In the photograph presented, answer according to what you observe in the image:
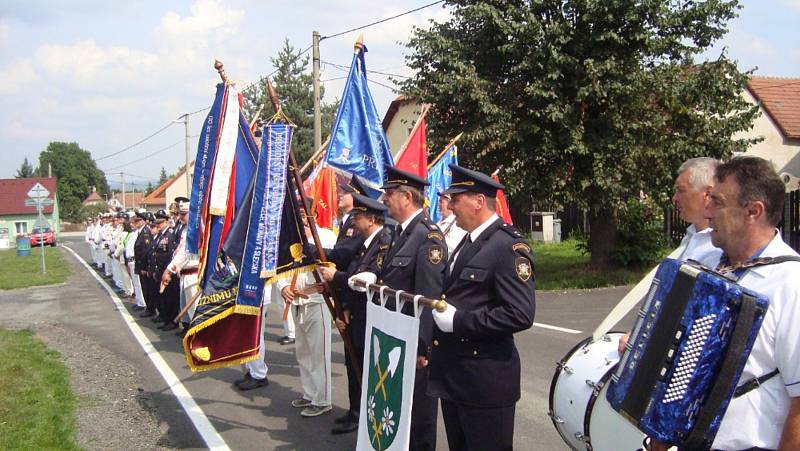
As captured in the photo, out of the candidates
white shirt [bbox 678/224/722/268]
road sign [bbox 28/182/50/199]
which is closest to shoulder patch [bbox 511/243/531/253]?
white shirt [bbox 678/224/722/268]

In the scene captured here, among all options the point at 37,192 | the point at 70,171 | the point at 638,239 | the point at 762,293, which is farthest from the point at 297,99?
the point at 70,171

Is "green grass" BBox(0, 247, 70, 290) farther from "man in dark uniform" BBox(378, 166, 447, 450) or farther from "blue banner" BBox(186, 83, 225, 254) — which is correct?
"man in dark uniform" BBox(378, 166, 447, 450)

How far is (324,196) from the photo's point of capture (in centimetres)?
1021

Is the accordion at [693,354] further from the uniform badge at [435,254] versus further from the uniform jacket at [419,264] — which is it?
the uniform badge at [435,254]

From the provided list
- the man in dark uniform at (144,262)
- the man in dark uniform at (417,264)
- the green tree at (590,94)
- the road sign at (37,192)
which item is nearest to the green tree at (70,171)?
the road sign at (37,192)

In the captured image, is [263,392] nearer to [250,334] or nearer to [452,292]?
[250,334]

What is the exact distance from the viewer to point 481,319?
133 inches

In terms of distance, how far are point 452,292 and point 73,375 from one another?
668 centimetres

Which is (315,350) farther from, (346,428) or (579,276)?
(579,276)

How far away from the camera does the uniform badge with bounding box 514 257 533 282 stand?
3451 millimetres

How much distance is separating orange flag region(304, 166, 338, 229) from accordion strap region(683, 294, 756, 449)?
7.99m

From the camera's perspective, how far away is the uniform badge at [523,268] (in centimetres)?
345

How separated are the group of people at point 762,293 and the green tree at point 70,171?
4757 inches

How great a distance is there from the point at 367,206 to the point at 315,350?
1.80 meters
